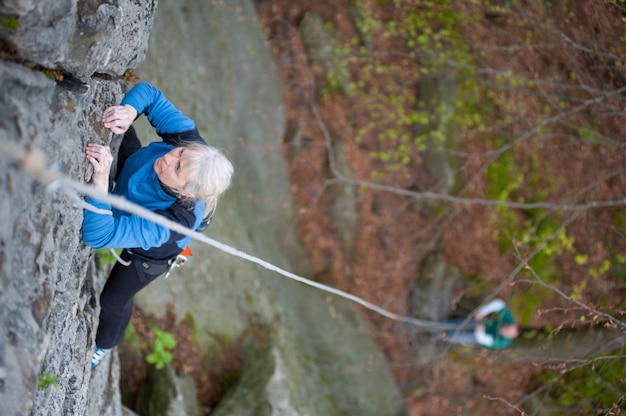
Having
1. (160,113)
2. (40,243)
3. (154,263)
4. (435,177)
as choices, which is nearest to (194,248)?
(154,263)

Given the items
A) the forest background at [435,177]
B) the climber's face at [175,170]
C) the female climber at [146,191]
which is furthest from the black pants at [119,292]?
the forest background at [435,177]

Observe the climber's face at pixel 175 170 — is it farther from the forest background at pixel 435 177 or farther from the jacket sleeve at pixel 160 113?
the forest background at pixel 435 177

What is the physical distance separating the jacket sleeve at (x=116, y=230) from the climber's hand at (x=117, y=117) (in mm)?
549

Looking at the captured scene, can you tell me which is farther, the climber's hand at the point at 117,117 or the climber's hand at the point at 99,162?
the climber's hand at the point at 117,117

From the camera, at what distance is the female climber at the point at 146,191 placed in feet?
9.41

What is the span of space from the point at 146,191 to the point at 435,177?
6.23m

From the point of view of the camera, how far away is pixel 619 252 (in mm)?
7102

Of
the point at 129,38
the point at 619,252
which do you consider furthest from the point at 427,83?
the point at 129,38

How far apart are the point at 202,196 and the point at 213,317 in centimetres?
307

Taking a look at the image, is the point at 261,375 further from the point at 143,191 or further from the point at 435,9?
the point at 435,9

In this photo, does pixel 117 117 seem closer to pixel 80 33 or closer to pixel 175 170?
pixel 175 170

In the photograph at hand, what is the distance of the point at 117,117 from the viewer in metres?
3.10

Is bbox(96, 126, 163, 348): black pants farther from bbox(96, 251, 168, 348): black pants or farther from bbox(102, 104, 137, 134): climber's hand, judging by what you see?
bbox(102, 104, 137, 134): climber's hand

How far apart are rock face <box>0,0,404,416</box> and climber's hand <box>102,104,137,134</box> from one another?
0.21 ft
